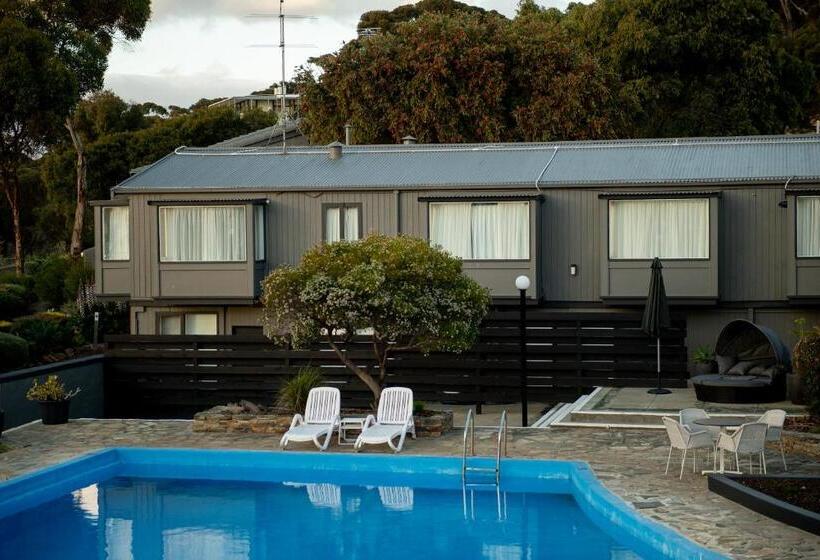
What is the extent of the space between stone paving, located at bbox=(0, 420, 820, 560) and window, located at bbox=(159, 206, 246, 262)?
5.98m

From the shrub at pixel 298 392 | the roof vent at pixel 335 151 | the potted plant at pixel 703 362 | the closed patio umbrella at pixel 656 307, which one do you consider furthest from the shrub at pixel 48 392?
the potted plant at pixel 703 362

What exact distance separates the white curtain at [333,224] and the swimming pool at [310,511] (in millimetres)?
9339

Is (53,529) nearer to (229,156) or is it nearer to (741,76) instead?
(229,156)

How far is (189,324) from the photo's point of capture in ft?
87.6

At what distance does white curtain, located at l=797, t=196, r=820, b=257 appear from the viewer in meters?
23.2

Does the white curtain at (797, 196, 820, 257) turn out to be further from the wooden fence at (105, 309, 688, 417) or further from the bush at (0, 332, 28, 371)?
the bush at (0, 332, 28, 371)

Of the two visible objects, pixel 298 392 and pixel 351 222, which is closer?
pixel 298 392

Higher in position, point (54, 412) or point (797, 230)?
point (797, 230)

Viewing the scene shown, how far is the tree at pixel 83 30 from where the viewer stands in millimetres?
39000

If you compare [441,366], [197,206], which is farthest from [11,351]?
[441,366]

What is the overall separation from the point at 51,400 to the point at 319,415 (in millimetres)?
5141

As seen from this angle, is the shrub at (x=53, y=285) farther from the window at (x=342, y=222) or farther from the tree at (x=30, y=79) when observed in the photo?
the window at (x=342, y=222)

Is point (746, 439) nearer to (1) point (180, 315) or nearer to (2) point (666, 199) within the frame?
(2) point (666, 199)

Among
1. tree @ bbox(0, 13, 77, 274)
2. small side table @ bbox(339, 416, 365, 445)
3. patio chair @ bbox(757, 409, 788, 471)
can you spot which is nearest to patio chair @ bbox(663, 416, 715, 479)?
patio chair @ bbox(757, 409, 788, 471)
